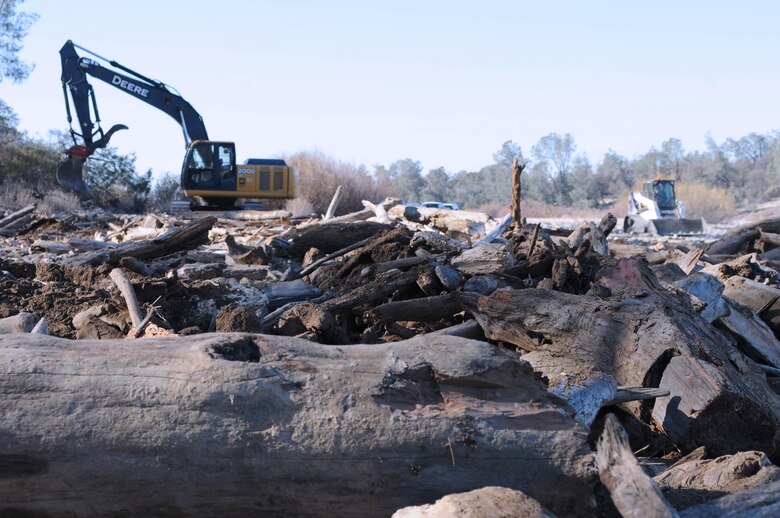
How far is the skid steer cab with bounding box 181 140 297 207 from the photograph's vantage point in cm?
2136

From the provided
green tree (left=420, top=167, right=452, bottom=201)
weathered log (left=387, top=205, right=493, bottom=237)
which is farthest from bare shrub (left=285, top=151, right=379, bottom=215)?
green tree (left=420, top=167, right=452, bottom=201)

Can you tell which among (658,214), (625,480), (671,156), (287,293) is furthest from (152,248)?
(671,156)

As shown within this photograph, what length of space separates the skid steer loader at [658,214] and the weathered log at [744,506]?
22.4m

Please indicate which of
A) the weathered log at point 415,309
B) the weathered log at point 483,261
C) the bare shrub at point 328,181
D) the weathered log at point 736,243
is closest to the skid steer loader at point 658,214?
the bare shrub at point 328,181

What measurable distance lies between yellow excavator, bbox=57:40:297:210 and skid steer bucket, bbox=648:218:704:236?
1143cm

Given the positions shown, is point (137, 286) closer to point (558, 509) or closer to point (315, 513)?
point (315, 513)

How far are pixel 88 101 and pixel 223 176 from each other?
415 centimetres

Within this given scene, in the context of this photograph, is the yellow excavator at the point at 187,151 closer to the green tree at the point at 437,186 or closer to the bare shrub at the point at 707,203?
the bare shrub at the point at 707,203

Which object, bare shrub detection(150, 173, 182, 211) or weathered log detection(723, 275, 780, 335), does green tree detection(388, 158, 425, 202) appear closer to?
bare shrub detection(150, 173, 182, 211)

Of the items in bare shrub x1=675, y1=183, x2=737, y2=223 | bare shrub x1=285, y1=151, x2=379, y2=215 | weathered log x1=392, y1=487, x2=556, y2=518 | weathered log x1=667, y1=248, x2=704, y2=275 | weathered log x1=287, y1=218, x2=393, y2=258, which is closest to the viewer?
weathered log x1=392, y1=487, x2=556, y2=518

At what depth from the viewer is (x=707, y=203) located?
1844 inches

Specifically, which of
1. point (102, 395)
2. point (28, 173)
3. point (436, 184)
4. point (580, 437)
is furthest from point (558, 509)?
point (436, 184)

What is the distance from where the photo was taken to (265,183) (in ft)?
72.6

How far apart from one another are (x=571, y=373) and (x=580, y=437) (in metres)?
1.55
